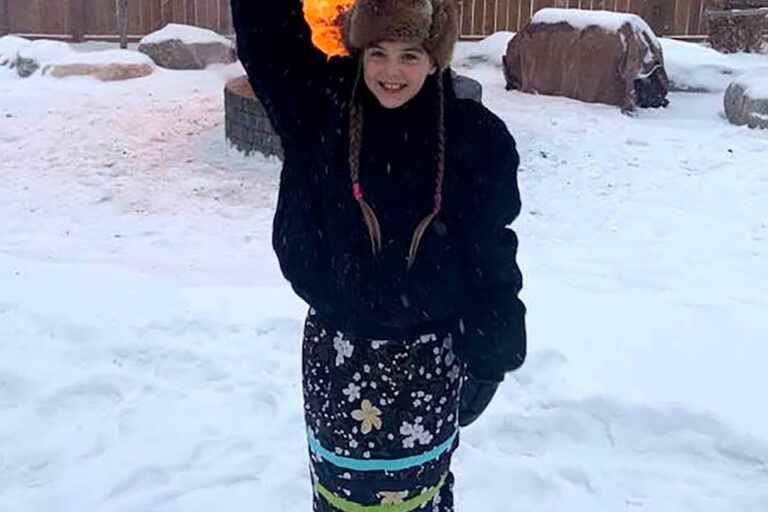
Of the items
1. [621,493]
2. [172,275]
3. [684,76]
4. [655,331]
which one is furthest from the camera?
[684,76]

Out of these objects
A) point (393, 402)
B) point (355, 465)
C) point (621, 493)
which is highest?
point (393, 402)

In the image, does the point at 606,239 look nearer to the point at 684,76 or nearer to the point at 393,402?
the point at 393,402

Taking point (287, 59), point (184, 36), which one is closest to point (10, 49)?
point (184, 36)

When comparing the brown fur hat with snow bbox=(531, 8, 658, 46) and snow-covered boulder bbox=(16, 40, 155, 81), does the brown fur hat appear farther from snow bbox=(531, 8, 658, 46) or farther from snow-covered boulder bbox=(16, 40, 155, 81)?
snow-covered boulder bbox=(16, 40, 155, 81)

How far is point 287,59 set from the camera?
184cm

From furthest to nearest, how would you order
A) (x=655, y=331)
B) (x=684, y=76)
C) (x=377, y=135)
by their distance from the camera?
(x=684, y=76) → (x=655, y=331) → (x=377, y=135)

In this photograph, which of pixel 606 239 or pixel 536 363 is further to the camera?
pixel 606 239

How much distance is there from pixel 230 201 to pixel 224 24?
969 cm

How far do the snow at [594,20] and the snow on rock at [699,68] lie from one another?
0.89 meters

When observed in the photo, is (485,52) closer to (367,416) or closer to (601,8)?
(601,8)

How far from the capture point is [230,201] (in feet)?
20.8

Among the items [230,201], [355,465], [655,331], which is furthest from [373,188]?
[230,201]

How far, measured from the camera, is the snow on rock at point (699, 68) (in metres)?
10.6

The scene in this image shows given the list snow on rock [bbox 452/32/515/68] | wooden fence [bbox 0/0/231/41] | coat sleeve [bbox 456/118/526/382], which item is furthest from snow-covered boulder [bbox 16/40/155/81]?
coat sleeve [bbox 456/118/526/382]
